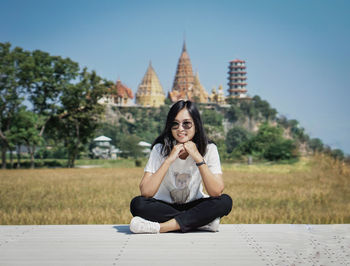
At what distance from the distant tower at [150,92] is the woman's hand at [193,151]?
2549 inches

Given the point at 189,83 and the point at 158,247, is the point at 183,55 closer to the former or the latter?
the point at 189,83

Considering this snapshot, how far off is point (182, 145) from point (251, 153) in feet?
91.0

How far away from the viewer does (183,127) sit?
2.69 metres

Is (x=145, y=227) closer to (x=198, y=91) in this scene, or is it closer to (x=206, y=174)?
(x=206, y=174)

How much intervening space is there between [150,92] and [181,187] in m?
66.0

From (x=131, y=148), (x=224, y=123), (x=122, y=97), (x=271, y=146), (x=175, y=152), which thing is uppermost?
(x=122, y=97)

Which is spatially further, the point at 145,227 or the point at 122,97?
the point at 122,97

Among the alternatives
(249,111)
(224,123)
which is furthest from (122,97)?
(249,111)

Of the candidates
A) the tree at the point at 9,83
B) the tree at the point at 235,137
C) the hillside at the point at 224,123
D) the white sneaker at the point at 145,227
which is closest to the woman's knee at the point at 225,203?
the white sneaker at the point at 145,227

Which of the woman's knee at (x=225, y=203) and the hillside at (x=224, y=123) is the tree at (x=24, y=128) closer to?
the hillside at (x=224, y=123)

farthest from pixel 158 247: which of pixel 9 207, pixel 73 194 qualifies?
pixel 73 194

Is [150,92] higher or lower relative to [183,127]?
higher

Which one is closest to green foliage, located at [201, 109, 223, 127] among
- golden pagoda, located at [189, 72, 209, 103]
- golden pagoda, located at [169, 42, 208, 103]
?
golden pagoda, located at [169, 42, 208, 103]

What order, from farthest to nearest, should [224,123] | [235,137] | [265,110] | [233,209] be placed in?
[265,110] → [224,123] → [235,137] → [233,209]
